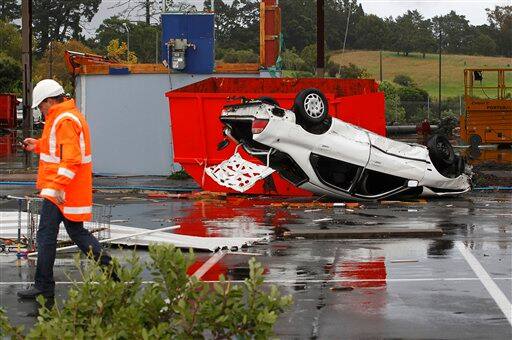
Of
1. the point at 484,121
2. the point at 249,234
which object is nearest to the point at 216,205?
the point at 249,234

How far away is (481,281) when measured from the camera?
1064cm

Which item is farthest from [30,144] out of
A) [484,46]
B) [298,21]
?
[484,46]

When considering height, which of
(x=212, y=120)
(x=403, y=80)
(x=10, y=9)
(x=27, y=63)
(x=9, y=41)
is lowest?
(x=212, y=120)

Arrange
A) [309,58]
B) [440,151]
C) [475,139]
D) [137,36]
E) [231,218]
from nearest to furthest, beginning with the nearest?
[231,218]
[440,151]
[475,139]
[137,36]
[309,58]

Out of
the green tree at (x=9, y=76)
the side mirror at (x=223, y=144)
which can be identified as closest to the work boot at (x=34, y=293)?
the side mirror at (x=223, y=144)

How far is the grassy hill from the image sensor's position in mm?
90188

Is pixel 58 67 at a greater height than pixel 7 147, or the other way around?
pixel 58 67

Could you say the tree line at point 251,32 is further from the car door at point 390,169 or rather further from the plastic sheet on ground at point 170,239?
the plastic sheet on ground at point 170,239

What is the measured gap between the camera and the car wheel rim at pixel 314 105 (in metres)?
17.6

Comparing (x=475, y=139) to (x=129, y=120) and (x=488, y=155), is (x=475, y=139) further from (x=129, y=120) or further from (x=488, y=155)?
(x=129, y=120)

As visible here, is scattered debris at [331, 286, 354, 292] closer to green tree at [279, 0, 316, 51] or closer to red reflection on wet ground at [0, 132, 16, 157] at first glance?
red reflection on wet ground at [0, 132, 16, 157]

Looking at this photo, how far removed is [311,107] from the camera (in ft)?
58.0

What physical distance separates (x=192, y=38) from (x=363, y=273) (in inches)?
555

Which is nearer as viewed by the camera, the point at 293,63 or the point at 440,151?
the point at 440,151
